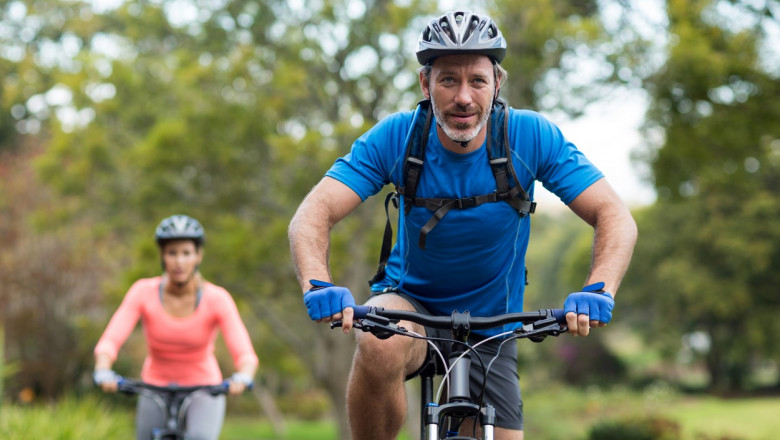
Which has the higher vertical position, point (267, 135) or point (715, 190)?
point (715, 190)

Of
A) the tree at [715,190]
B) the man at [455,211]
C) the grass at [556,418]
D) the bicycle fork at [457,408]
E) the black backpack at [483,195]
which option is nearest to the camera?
the bicycle fork at [457,408]

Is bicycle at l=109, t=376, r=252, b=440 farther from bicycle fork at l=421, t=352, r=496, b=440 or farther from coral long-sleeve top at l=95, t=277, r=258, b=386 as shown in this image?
bicycle fork at l=421, t=352, r=496, b=440

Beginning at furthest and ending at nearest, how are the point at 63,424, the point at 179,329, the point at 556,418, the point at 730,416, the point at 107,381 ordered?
the point at 730,416 < the point at 556,418 < the point at 63,424 < the point at 179,329 < the point at 107,381

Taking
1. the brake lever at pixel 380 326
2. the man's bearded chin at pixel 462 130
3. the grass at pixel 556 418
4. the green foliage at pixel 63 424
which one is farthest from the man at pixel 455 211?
the grass at pixel 556 418

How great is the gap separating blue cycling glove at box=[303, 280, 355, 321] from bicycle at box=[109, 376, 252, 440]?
248 cm

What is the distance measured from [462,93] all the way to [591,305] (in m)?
0.90

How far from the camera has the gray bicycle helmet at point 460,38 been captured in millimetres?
3355

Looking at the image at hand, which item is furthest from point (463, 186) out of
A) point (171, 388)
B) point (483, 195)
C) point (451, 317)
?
point (171, 388)

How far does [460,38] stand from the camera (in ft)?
11.0

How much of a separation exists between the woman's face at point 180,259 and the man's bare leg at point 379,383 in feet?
9.72

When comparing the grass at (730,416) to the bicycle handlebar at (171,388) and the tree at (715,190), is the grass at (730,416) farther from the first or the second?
the bicycle handlebar at (171,388)

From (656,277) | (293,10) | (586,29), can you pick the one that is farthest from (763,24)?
(656,277)

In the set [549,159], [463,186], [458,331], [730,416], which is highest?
[730,416]

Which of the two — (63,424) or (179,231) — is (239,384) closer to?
(179,231)
